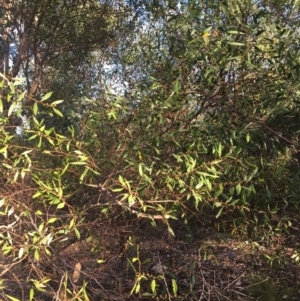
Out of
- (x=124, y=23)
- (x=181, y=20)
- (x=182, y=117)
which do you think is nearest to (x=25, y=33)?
(x=124, y=23)

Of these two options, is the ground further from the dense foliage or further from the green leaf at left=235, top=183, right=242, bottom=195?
the green leaf at left=235, top=183, right=242, bottom=195

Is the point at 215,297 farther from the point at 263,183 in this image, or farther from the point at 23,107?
the point at 23,107

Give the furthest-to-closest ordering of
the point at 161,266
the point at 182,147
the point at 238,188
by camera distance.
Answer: the point at 161,266
the point at 182,147
the point at 238,188

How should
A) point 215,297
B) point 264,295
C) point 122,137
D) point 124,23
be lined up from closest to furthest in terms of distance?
point 122,137 → point 215,297 → point 264,295 → point 124,23

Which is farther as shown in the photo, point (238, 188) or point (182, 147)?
point (182, 147)

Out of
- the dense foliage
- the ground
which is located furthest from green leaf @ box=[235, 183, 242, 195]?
the ground

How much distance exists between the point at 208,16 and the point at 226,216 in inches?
54.3

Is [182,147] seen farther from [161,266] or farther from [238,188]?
[161,266]

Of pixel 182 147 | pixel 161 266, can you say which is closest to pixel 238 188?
pixel 182 147

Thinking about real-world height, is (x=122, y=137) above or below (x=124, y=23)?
below

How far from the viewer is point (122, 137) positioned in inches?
119

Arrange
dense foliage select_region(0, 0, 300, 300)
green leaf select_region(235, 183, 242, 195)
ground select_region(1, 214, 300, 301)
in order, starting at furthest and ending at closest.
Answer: ground select_region(1, 214, 300, 301) → green leaf select_region(235, 183, 242, 195) → dense foliage select_region(0, 0, 300, 300)

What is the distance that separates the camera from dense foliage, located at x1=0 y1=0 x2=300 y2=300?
2641 mm

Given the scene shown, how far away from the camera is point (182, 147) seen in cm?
292
